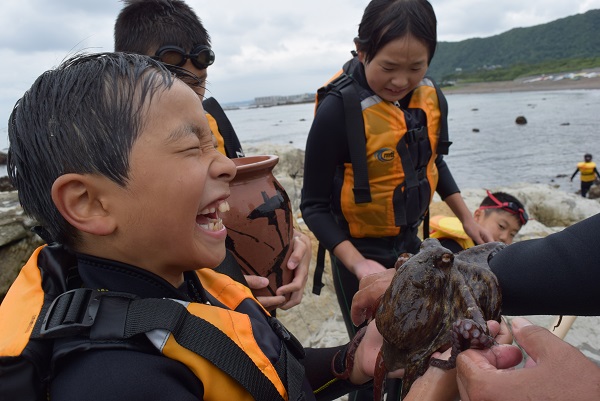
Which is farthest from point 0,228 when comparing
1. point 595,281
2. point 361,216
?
point 595,281

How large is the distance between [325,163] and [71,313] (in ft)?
6.91

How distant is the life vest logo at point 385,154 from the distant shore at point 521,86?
69.5 m

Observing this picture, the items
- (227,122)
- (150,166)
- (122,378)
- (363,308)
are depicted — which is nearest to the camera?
(122,378)

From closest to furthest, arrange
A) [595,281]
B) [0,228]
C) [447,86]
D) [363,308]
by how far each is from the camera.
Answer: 1. [595,281]
2. [363,308]
3. [0,228]
4. [447,86]

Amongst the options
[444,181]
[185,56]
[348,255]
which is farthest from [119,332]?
[444,181]

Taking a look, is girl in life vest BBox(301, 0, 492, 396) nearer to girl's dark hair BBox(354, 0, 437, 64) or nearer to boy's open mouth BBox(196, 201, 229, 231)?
girl's dark hair BBox(354, 0, 437, 64)

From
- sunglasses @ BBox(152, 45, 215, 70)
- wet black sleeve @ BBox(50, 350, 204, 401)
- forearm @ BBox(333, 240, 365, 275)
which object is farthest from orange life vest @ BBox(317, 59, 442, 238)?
wet black sleeve @ BBox(50, 350, 204, 401)

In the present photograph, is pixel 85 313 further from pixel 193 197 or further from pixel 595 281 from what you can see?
pixel 595 281

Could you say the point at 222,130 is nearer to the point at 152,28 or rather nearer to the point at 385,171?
the point at 152,28

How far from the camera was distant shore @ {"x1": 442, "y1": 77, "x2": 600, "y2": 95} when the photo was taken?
215ft

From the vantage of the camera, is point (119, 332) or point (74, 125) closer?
point (119, 332)

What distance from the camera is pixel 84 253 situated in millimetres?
1436

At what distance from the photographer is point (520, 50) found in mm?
140000

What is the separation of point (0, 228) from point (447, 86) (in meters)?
108
